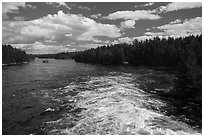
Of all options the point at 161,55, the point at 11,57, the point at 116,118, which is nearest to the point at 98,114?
the point at 116,118

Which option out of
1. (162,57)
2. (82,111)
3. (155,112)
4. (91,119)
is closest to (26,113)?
(82,111)

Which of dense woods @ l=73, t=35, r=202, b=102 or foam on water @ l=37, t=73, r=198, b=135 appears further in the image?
dense woods @ l=73, t=35, r=202, b=102

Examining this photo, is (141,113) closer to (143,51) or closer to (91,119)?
(91,119)

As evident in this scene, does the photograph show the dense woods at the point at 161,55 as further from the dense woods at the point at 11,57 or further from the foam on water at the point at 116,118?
the dense woods at the point at 11,57

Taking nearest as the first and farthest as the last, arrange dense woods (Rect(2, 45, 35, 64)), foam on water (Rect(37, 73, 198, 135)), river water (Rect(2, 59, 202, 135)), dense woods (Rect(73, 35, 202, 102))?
1. foam on water (Rect(37, 73, 198, 135))
2. river water (Rect(2, 59, 202, 135))
3. dense woods (Rect(73, 35, 202, 102))
4. dense woods (Rect(2, 45, 35, 64))

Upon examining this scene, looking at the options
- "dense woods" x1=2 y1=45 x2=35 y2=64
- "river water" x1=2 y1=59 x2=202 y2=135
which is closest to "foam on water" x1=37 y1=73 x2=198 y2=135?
"river water" x1=2 y1=59 x2=202 y2=135

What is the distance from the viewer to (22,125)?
15.5 meters

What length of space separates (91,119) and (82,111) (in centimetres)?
220

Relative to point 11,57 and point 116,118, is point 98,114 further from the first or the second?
point 11,57

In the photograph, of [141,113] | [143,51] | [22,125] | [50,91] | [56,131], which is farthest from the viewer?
[143,51]

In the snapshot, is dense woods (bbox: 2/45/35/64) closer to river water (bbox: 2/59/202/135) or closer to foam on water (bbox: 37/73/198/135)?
river water (bbox: 2/59/202/135)

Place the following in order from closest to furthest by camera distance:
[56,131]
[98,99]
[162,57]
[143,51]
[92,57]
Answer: [56,131] < [98,99] < [162,57] < [143,51] < [92,57]

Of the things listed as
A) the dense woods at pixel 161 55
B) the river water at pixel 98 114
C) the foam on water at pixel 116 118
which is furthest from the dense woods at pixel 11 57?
the foam on water at pixel 116 118

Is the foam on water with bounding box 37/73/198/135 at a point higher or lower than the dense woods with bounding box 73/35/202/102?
lower
